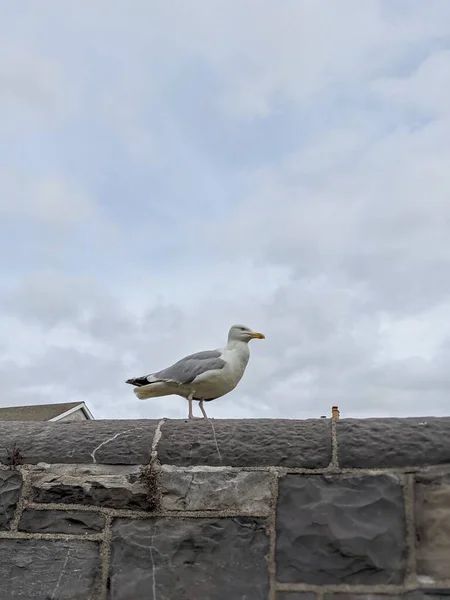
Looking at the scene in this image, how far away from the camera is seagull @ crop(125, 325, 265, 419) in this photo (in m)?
3.44

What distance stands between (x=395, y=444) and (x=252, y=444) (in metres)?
0.44

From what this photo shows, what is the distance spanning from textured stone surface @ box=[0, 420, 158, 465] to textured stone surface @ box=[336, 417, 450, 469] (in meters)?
0.65

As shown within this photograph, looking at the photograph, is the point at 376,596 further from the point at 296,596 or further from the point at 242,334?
the point at 242,334

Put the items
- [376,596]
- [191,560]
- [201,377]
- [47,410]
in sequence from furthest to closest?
[47,410] → [201,377] → [191,560] → [376,596]

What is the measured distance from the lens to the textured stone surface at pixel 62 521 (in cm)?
200

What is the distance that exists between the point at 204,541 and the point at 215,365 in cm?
157

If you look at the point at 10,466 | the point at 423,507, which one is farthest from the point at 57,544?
the point at 423,507

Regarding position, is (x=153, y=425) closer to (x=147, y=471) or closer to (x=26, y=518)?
(x=147, y=471)

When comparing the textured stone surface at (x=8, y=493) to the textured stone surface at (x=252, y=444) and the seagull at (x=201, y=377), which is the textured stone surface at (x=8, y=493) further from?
the seagull at (x=201, y=377)

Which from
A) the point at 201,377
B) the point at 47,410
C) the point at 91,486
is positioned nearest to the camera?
the point at 91,486

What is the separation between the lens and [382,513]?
6.18ft

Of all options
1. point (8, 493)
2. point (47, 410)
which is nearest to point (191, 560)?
point (8, 493)

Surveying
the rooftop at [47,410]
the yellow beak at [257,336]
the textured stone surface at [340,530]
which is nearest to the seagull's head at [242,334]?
the yellow beak at [257,336]

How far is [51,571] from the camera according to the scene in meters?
1.96
